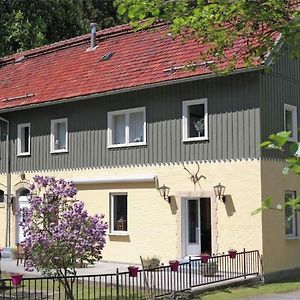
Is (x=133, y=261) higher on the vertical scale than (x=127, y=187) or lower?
lower

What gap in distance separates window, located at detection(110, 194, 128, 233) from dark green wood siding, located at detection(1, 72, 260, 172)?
4.06ft

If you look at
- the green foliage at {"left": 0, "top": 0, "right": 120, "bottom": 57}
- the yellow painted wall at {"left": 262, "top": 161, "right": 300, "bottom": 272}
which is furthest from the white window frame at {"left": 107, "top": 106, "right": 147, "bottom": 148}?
the green foliage at {"left": 0, "top": 0, "right": 120, "bottom": 57}

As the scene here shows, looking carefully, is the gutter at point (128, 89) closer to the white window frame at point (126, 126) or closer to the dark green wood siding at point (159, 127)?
the dark green wood siding at point (159, 127)

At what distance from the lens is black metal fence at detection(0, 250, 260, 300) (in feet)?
42.2

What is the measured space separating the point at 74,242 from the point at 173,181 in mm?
7813

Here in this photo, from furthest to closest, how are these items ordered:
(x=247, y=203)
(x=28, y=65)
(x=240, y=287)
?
(x=28, y=65) → (x=247, y=203) → (x=240, y=287)

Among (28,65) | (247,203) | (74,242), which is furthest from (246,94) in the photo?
(28,65)

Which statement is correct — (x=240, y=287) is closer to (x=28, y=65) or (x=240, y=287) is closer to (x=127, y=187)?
(x=127, y=187)

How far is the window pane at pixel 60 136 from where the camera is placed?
907 inches

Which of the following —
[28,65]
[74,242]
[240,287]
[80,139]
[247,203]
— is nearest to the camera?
[74,242]

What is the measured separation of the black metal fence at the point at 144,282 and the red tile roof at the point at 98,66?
5.82 meters

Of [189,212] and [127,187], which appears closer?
[189,212]

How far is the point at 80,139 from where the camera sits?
868 inches

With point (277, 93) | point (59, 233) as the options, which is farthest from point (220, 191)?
point (59, 233)
